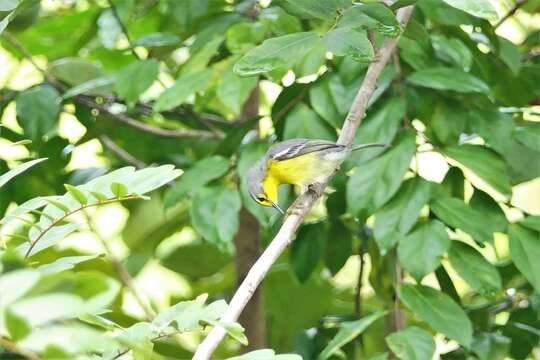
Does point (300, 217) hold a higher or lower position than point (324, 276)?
higher

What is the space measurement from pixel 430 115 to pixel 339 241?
1.32 feet

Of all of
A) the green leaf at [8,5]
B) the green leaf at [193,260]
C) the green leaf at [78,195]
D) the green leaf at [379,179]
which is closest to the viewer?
the green leaf at [78,195]

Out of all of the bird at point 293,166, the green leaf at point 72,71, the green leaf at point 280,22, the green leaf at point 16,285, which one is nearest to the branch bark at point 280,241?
the bird at point 293,166

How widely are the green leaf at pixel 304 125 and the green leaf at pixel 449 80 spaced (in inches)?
9.0

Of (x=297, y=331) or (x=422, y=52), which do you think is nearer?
(x=422, y=52)

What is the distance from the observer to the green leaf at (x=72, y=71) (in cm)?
233

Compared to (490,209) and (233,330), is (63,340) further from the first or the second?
(490,209)

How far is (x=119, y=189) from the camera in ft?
3.65

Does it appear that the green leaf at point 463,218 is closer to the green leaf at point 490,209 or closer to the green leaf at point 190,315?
the green leaf at point 490,209

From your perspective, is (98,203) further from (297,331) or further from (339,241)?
(297,331)

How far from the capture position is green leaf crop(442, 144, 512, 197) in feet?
6.27

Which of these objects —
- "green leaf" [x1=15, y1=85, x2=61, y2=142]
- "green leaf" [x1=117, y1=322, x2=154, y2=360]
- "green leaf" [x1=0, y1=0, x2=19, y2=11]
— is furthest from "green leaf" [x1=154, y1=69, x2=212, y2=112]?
"green leaf" [x1=117, y1=322, x2=154, y2=360]

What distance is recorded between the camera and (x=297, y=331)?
99.7 inches

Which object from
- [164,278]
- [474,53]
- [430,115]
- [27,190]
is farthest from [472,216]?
[164,278]
